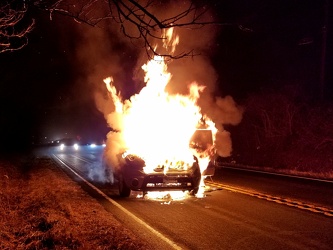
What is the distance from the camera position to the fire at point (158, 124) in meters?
11.6

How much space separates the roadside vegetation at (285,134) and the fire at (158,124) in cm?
675

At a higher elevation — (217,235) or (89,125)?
(89,125)

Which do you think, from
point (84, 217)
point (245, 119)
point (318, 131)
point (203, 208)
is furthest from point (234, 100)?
A: point (84, 217)

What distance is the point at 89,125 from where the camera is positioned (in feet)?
283

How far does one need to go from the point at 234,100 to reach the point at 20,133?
1798 inches

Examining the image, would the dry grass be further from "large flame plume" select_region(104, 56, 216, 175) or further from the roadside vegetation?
the roadside vegetation

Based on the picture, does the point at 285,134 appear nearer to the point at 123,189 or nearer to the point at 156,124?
the point at 156,124

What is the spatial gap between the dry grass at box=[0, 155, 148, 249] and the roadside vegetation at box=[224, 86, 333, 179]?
11641 mm

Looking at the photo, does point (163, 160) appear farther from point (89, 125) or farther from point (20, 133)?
point (89, 125)

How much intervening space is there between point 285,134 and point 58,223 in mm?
18318

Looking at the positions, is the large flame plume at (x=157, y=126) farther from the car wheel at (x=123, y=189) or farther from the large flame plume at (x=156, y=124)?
the car wheel at (x=123, y=189)

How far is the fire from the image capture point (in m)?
11.6

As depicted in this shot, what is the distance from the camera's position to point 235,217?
8.66 meters

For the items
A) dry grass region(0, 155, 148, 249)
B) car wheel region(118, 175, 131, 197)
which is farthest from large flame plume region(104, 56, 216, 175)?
dry grass region(0, 155, 148, 249)
